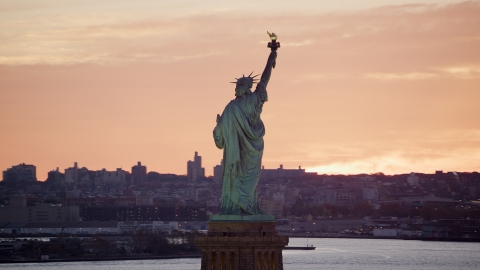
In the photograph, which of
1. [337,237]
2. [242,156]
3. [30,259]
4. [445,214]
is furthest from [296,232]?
[242,156]

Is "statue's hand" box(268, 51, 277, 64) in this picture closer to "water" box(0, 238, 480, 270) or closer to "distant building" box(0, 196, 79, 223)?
"water" box(0, 238, 480, 270)

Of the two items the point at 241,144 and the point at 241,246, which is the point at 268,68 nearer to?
the point at 241,144

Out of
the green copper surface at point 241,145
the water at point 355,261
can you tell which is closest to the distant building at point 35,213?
the water at point 355,261

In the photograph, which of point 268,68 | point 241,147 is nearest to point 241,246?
point 241,147

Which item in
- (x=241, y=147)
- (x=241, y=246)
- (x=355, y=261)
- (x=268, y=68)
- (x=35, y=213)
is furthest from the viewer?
(x=35, y=213)

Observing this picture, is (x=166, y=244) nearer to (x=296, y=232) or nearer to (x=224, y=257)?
(x=296, y=232)

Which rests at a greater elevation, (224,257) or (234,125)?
(234,125)

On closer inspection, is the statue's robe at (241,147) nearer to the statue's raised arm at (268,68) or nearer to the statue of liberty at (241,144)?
the statue of liberty at (241,144)
